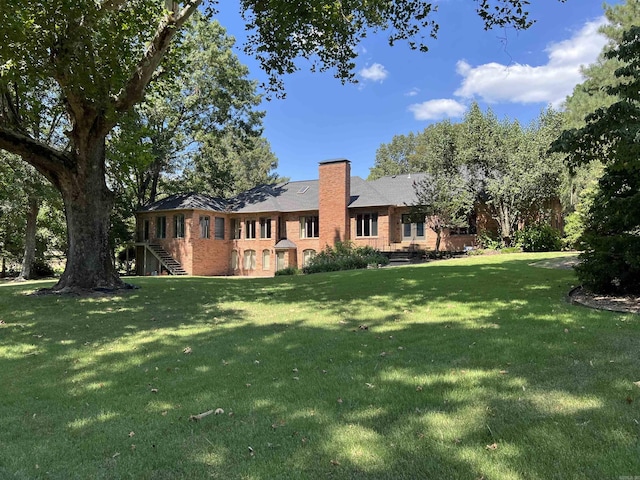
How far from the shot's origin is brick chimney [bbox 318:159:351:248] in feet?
94.8

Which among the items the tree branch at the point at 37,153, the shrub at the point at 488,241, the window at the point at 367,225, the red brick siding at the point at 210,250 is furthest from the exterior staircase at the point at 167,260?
the shrub at the point at 488,241

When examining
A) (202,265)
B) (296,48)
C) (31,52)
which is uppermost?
(296,48)

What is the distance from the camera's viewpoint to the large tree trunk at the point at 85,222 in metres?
12.2

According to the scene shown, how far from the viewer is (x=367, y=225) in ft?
95.7

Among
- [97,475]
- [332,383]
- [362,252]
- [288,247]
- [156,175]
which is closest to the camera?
[97,475]

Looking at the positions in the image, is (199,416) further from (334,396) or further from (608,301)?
(608,301)

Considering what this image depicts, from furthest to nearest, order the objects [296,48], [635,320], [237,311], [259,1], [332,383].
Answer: [296,48] < [259,1] < [237,311] < [635,320] < [332,383]

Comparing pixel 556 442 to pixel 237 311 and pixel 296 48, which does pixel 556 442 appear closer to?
pixel 237 311

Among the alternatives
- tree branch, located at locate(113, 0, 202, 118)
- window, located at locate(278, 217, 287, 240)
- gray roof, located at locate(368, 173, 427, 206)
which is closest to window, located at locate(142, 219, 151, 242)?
window, located at locate(278, 217, 287, 240)

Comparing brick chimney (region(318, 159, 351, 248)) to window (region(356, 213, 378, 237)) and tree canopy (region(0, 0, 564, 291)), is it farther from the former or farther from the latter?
tree canopy (region(0, 0, 564, 291))

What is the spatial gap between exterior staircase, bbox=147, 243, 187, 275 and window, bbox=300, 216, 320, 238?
886cm

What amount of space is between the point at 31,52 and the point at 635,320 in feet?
44.3

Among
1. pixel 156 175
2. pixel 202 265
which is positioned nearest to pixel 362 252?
pixel 202 265

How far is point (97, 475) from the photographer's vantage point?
106 inches
